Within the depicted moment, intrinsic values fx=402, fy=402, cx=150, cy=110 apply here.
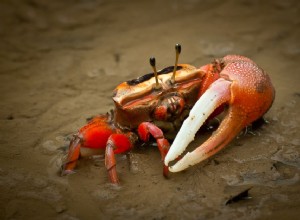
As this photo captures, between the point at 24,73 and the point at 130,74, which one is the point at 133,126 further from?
the point at 24,73

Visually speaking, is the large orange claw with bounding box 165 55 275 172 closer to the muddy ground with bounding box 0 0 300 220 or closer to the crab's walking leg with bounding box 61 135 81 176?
the muddy ground with bounding box 0 0 300 220

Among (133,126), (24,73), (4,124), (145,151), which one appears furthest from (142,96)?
(24,73)

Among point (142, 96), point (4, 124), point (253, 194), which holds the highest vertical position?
point (142, 96)

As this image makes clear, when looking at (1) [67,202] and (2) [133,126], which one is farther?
(2) [133,126]

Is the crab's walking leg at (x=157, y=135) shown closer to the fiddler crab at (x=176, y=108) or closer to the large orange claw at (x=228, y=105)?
the fiddler crab at (x=176, y=108)

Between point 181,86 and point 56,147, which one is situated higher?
point 181,86

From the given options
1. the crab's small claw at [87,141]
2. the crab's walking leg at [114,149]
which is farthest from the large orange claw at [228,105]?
the crab's small claw at [87,141]
